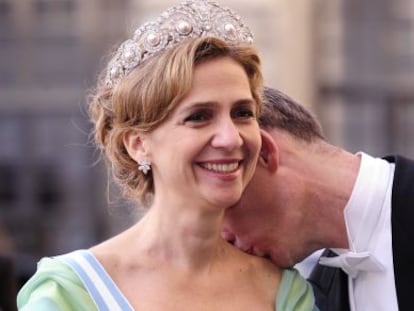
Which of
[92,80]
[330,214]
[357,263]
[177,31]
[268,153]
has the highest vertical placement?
[177,31]

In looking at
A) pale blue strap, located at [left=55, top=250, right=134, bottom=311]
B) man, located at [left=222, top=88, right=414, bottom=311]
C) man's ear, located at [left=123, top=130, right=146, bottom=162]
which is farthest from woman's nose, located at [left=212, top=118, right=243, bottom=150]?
man, located at [left=222, top=88, right=414, bottom=311]

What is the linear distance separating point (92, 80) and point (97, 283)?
9472 millimetres

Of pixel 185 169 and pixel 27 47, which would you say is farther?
pixel 27 47

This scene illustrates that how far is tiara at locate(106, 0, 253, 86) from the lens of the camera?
2996 millimetres

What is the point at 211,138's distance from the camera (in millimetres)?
2896

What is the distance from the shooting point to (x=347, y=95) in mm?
12711

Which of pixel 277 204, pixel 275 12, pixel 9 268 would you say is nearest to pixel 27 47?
pixel 275 12

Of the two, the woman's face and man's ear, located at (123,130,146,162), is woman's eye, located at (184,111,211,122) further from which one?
man's ear, located at (123,130,146,162)

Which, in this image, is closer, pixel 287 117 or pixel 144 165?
pixel 144 165

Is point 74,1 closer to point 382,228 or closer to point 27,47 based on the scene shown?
Result: point 27,47

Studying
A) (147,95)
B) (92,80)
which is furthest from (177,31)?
(92,80)

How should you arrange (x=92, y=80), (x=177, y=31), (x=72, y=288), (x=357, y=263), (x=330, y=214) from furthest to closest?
(x=92, y=80), (x=330, y=214), (x=357, y=263), (x=177, y=31), (x=72, y=288)

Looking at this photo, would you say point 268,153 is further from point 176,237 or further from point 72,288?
point 72,288

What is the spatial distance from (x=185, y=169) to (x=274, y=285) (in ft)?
1.52
